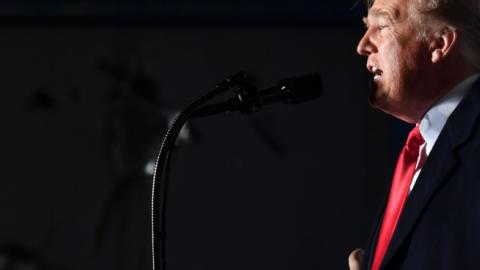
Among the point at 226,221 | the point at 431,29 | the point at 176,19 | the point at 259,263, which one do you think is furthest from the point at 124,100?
the point at 431,29

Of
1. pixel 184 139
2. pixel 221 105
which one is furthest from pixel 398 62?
pixel 184 139

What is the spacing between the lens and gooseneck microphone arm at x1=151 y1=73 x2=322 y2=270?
1229 mm

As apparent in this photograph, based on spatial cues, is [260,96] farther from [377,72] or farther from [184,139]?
[184,139]

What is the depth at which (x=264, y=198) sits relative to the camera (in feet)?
10.00

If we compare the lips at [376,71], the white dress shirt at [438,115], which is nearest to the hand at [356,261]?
the white dress shirt at [438,115]

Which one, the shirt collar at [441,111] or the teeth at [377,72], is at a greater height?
the teeth at [377,72]

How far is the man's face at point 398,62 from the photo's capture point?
1.40 metres

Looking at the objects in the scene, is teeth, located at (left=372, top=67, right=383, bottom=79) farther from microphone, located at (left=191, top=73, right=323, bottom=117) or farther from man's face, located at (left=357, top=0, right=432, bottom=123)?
microphone, located at (left=191, top=73, right=323, bottom=117)

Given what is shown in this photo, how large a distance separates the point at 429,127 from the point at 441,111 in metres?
0.04

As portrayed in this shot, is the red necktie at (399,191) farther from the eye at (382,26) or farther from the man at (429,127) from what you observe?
the eye at (382,26)

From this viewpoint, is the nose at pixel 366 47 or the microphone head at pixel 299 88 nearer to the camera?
the microphone head at pixel 299 88

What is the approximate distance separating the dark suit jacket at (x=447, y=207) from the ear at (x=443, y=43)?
13 cm

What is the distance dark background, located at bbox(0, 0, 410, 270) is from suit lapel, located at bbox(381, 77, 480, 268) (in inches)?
69.4

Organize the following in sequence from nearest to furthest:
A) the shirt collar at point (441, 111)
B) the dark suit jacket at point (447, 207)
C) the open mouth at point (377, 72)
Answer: the dark suit jacket at point (447, 207) < the shirt collar at point (441, 111) < the open mouth at point (377, 72)
